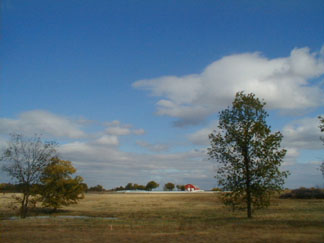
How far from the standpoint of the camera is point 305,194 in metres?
80.9

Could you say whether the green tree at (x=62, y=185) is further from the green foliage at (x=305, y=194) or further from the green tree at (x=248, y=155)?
the green foliage at (x=305, y=194)

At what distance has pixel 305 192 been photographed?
8200cm

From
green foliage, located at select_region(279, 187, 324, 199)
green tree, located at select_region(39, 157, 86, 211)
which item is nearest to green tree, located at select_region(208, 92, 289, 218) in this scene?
green tree, located at select_region(39, 157, 86, 211)

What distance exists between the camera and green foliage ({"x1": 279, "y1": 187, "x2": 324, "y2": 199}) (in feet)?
259

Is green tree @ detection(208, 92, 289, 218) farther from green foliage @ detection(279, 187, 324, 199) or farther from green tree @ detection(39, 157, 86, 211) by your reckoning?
green foliage @ detection(279, 187, 324, 199)

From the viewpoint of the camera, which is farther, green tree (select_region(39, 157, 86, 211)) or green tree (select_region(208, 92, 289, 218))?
green tree (select_region(39, 157, 86, 211))

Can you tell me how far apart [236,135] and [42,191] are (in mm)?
26953

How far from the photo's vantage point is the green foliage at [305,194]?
A: 78.9 metres

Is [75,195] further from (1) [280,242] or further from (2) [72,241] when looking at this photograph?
(1) [280,242]

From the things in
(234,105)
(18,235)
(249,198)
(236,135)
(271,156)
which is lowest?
(18,235)

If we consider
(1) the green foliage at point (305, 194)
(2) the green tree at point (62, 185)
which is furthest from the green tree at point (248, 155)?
(1) the green foliage at point (305, 194)

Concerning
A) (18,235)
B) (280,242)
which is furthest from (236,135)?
(18,235)

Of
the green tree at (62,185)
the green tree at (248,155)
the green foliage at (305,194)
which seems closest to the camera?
the green tree at (248,155)

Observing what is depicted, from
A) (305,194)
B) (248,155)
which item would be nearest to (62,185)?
(248,155)
